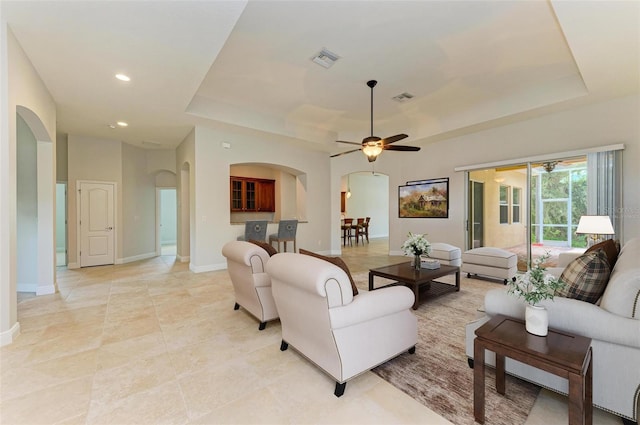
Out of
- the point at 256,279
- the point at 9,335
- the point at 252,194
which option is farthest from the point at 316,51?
the point at 252,194

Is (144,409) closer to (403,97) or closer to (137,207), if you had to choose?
(403,97)

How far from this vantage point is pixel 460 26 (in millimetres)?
3053

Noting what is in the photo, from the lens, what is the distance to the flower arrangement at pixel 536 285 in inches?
63.3

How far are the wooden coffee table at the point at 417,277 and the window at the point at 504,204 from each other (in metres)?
A: 3.02

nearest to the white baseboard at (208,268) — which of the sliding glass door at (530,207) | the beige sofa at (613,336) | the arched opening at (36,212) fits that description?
the arched opening at (36,212)

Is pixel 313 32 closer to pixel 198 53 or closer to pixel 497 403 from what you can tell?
pixel 198 53

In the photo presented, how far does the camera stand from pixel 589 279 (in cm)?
184

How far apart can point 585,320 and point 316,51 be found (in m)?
3.71

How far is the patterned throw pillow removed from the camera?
71.7 inches

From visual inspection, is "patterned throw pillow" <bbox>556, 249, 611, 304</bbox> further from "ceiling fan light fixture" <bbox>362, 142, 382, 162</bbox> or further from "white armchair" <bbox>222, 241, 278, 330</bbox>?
"ceiling fan light fixture" <bbox>362, 142, 382, 162</bbox>

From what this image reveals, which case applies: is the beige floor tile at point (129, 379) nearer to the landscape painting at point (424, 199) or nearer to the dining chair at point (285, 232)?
the dining chair at point (285, 232)

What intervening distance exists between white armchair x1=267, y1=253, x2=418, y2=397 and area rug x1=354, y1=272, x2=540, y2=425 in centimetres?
16

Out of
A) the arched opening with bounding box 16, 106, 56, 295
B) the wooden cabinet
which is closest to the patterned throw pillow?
the arched opening with bounding box 16, 106, 56, 295

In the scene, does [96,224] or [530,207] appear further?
[96,224]
